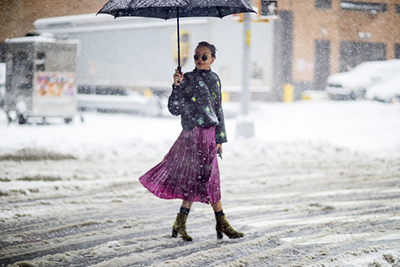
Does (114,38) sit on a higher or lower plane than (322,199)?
higher

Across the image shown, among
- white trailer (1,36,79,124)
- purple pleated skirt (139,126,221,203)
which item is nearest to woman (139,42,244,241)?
purple pleated skirt (139,126,221,203)

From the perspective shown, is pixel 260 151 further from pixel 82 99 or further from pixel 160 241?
pixel 82 99

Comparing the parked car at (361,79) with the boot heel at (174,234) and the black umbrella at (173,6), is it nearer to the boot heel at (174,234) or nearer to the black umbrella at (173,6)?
the black umbrella at (173,6)

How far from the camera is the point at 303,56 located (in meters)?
26.2

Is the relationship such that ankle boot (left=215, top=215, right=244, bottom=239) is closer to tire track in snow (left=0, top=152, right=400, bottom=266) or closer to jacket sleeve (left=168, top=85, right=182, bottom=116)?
tire track in snow (left=0, top=152, right=400, bottom=266)

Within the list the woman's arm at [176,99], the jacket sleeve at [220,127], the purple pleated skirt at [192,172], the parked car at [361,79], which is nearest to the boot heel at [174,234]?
the purple pleated skirt at [192,172]

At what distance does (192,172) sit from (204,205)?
170 centimetres

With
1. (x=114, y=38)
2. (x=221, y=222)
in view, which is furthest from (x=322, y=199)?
(x=114, y=38)

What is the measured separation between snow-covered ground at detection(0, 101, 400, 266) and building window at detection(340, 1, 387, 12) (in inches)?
640

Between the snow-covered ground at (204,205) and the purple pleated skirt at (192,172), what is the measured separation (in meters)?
0.43

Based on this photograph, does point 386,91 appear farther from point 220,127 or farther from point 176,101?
point 176,101

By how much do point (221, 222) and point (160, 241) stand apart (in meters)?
0.55

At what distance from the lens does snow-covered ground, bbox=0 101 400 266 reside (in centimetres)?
374

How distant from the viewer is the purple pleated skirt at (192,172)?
411cm
